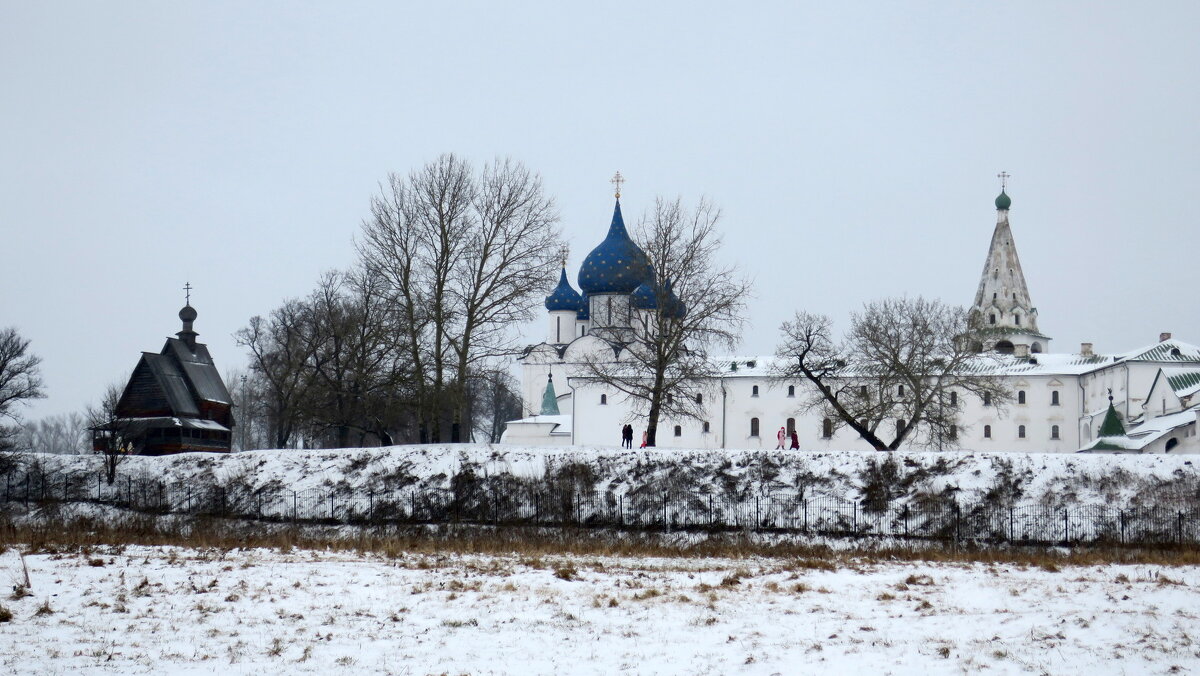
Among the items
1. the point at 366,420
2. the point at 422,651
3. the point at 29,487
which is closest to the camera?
the point at 422,651

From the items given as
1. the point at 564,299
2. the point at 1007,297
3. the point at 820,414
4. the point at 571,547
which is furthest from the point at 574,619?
the point at 1007,297

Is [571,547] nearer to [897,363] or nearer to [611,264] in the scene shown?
[897,363]

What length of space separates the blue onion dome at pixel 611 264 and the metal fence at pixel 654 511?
3436cm

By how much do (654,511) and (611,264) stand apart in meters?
37.8

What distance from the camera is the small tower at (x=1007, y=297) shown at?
8188 centimetres

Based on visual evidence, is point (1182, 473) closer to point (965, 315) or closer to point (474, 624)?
point (965, 315)

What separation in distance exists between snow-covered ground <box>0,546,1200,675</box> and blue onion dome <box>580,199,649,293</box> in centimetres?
4976

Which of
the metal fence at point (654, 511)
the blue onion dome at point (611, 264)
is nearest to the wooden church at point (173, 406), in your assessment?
the metal fence at point (654, 511)

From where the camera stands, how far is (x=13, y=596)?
1591cm

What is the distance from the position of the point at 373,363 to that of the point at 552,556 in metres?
25.5

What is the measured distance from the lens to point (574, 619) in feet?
50.7

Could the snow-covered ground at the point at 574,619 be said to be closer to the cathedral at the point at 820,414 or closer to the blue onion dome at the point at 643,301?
the blue onion dome at the point at 643,301

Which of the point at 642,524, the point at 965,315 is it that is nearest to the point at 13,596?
the point at 642,524

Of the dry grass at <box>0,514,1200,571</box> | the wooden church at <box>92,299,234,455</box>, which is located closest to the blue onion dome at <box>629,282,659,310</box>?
the wooden church at <box>92,299,234,455</box>
